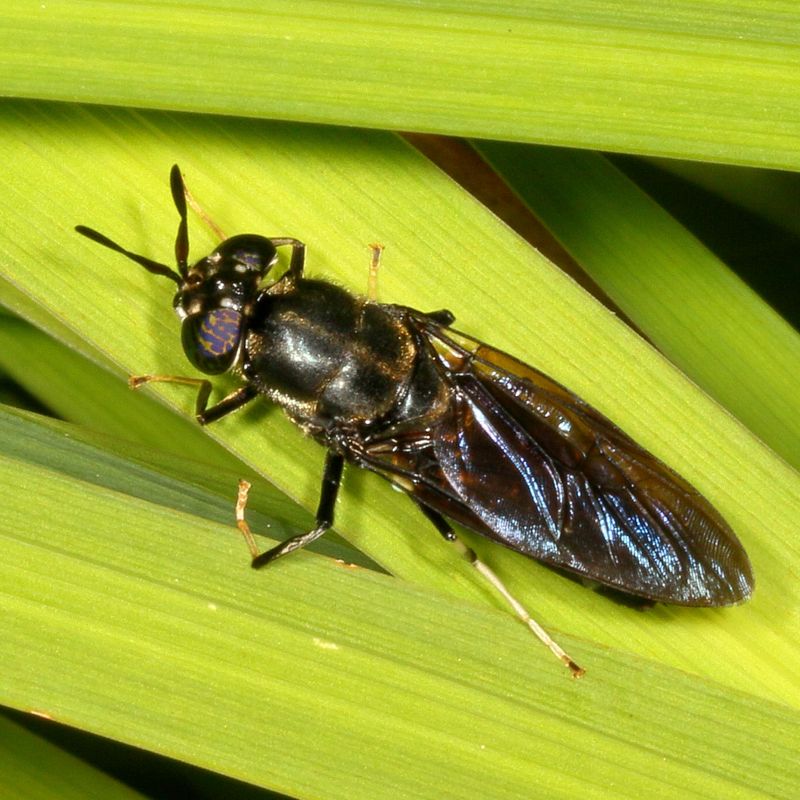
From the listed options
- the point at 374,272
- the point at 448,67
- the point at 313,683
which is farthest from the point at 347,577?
the point at 448,67

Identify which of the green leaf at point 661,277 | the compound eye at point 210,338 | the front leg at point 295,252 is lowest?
the compound eye at point 210,338

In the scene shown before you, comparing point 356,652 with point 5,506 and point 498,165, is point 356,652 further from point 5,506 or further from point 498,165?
point 498,165

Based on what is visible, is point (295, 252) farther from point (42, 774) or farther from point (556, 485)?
point (42, 774)

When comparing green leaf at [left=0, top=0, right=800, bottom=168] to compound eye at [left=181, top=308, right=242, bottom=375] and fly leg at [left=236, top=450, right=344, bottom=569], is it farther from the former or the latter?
fly leg at [left=236, top=450, right=344, bottom=569]

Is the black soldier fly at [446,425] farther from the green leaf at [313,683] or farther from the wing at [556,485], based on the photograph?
the green leaf at [313,683]

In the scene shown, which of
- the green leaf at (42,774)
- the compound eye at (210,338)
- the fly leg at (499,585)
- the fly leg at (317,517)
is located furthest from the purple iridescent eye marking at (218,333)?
the green leaf at (42,774)

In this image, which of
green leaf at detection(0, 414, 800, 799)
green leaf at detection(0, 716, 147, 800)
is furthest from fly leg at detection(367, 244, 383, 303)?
green leaf at detection(0, 716, 147, 800)

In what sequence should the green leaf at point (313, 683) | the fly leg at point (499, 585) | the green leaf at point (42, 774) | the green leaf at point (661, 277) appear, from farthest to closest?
the green leaf at point (661, 277) < the green leaf at point (42, 774) < the fly leg at point (499, 585) < the green leaf at point (313, 683)

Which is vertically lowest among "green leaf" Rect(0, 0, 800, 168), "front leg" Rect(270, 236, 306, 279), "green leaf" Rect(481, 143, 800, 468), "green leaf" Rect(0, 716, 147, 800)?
"green leaf" Rect(0, 716, 147, 800)
